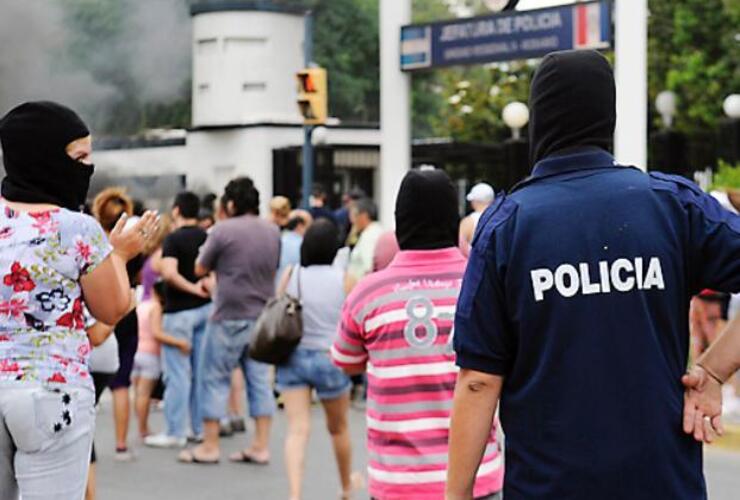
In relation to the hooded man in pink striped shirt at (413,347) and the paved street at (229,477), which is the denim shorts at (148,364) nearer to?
the paved street at (229,477)

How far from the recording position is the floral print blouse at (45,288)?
4270 mm

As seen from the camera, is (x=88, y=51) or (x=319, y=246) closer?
(x=319, y=246)

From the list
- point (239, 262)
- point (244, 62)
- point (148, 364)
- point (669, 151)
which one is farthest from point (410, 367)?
point (244, 62)

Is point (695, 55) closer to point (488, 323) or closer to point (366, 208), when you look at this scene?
point (366, 208)

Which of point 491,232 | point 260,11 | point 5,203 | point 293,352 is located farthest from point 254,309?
point 260,11

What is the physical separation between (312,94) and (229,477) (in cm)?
992

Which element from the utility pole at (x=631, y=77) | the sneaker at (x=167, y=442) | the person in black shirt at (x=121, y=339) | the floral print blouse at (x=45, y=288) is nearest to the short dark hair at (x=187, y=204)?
the person in black shirt at (x=121, y=339)

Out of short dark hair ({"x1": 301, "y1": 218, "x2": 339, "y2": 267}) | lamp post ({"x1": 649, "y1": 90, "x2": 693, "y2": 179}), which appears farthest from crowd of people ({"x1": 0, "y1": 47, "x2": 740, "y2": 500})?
lamp post ({"x1": 649, "y1": 90, "x2": 693, "y2": 179})

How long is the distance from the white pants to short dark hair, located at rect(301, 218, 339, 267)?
12.8 ft

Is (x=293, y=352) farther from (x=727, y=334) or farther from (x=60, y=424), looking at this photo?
(x=727, y=334)

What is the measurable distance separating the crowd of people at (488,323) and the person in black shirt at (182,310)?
2.50 m

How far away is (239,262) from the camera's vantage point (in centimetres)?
980

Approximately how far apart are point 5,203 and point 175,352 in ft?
19.8

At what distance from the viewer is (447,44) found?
1452 centimetres
